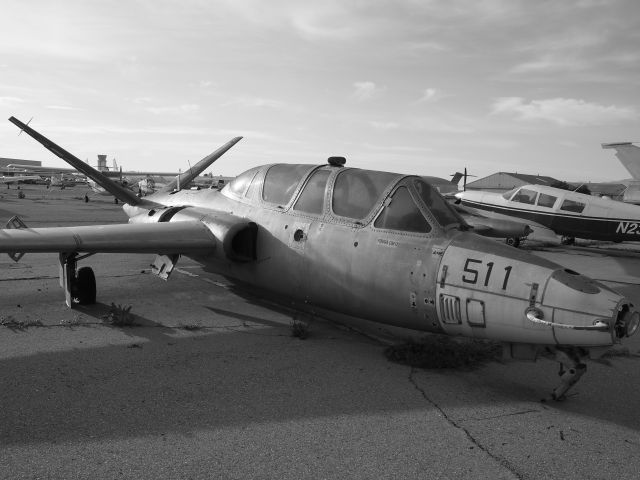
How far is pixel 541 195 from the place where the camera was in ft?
64.7

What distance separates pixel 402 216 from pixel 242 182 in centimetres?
362

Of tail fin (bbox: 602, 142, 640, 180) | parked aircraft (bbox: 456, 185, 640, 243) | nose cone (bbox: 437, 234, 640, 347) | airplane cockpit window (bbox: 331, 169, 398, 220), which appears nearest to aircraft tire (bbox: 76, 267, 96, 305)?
airplane cockpit window (bbox: 331, 169, 398, 220)

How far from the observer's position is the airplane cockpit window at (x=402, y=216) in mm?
5887

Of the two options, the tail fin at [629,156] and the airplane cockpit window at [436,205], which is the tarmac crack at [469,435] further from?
the tail fin at [629,156]

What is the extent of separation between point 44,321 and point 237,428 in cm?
431

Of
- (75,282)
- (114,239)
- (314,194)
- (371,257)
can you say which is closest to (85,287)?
(75,282)

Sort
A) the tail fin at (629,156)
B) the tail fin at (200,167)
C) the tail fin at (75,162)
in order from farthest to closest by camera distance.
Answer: the tail fin at (629,156), the tail fin at (200,167), the tail fin at (75,162)

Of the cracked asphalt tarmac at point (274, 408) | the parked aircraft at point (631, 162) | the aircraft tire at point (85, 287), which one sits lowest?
the cracked asphalt tarmac at point (274, 408)

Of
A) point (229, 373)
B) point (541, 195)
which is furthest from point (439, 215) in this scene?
point (541, 195)

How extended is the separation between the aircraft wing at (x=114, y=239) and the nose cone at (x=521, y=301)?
396cm

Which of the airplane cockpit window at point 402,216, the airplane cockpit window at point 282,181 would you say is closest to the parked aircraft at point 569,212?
the airplane cockpit window at point 282,181

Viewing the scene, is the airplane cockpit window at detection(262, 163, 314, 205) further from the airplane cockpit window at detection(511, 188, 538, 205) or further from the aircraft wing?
the airplane cockpit window at detection(511, 188, 538, 205)

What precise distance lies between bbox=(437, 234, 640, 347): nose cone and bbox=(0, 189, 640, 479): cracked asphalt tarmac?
0.74 meters

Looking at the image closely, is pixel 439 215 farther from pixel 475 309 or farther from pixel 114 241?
pixel 114 241
